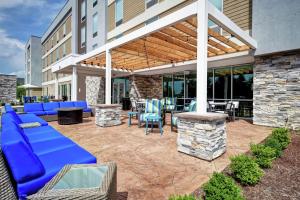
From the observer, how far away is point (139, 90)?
1480cm

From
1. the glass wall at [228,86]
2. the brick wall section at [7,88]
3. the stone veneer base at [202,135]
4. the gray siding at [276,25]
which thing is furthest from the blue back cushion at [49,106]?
the brick wall section at [7,88]

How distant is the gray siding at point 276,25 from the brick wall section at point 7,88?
67.3 feet

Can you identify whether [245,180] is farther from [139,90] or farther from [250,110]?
[139,90]

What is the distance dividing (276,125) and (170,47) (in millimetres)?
5580

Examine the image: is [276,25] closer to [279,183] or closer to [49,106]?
[279,183]

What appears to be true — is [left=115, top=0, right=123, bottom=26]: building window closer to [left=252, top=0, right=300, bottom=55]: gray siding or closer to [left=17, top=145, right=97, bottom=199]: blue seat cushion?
[left=252, top=0, right=300, bottom=55]: gray siding

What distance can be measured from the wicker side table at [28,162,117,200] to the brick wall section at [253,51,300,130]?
25.1 feet

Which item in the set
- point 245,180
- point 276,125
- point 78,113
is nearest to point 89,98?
point 78,113

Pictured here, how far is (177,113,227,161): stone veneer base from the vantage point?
378 cm

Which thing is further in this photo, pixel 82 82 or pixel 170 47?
pixel 82 82

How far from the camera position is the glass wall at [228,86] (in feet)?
30.5

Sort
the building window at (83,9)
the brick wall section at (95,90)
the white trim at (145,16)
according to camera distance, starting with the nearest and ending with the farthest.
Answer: the white trim at (145,16) < the brick wall section at (95,90) < the building window at (83,9)

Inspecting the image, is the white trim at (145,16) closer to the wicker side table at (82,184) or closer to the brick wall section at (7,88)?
the wicker side table at (82,184)

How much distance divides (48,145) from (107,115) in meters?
4.26
